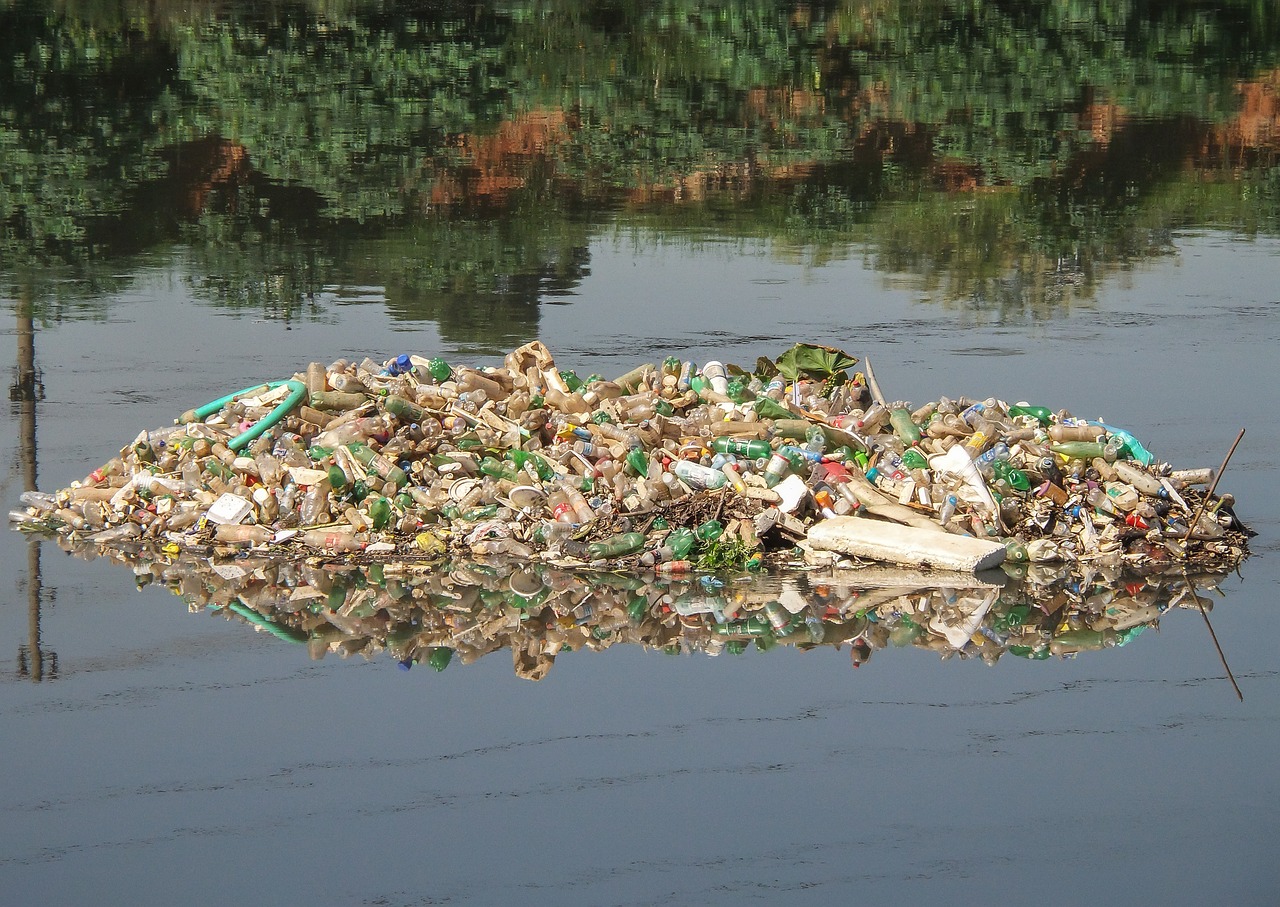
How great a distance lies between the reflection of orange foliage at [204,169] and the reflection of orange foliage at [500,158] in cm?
308

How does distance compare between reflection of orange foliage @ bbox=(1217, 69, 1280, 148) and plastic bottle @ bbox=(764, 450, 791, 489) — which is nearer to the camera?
plastic bottle @ bbox=(764, 450, 791, 489)

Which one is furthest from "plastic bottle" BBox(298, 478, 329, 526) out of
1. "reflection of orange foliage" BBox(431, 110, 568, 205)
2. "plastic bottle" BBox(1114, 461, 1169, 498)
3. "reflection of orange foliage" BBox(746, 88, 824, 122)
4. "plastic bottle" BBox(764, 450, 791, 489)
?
"reflection of orange foliage" BBox(746, 88, 824, 122)

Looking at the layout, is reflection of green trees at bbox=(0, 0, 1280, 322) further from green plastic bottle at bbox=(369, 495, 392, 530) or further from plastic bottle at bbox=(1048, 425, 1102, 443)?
plastic bottle at bbox=(1048, 425, 1102, 443)

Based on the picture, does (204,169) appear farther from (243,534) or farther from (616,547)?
(616,547)

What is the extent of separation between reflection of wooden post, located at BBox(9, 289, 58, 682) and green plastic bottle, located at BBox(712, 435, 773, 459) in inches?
183

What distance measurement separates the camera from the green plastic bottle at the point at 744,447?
12.6 meters

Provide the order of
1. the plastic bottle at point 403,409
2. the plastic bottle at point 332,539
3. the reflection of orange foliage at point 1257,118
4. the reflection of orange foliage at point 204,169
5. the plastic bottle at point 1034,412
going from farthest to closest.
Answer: the reflection of orange foliage at point 1257,118 → the reflection of orange foliage at point 204,169 → the plastic bottle at point 1034,412 → the plastic bottle at point 403,409 → the plastic bottle at point 332,539

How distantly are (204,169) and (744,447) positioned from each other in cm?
1588

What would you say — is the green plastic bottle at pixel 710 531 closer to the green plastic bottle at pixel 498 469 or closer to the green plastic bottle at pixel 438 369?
the green plastic bottle at pixel 498 469

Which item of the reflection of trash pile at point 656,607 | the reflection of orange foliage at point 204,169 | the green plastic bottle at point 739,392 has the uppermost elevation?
the reflection of orange foliage at point 204,169

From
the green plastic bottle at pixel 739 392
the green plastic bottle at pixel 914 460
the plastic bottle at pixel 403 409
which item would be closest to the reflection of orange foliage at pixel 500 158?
the green plastic bottle at pixel 739 392

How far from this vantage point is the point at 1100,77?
105ft

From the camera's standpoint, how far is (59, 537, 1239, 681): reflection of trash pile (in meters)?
10.8

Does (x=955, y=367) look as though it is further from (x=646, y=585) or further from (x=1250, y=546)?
(x=646, y=585)
